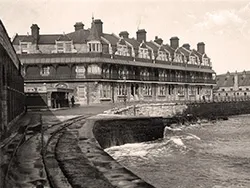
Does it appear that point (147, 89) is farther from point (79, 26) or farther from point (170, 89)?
point (79, 26)

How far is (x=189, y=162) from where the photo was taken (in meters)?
16.5

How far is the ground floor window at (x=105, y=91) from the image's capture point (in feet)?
146

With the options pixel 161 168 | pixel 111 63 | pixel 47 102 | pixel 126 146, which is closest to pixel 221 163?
pixel 161 168

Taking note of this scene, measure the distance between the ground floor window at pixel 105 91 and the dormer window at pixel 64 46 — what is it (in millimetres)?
6572

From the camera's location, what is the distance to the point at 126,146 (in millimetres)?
20281

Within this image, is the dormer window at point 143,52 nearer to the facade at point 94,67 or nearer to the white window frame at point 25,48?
the facade at point 94,67

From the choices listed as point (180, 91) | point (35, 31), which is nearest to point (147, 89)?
point (180, 91)

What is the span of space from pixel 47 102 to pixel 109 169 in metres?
27.4

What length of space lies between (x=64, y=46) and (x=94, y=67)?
519 centimetres

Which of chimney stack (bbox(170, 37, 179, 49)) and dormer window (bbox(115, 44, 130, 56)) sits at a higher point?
chimney stack (bbox(170, 37, 179, 49))

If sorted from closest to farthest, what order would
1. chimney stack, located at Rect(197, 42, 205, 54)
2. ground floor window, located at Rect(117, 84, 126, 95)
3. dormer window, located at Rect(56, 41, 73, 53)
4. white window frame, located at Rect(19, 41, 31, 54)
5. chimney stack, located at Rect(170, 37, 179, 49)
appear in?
dormer window, located at Rect(56, 41, 73, 53) < white window frame, located at Rect(19, 41, 31, 54) < ground floor window, located at Rect(117, 84, 126, 95) < chimney stack, located at Rect(170, 37, 179, 49) < chimney stack, located at Rect(197, 42, 205, 54)

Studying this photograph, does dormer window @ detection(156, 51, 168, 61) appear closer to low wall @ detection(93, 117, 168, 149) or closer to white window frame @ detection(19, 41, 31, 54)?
white window frame @ detection(19, 41, 31, 54)

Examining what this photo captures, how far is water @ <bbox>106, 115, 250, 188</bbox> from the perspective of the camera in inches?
509

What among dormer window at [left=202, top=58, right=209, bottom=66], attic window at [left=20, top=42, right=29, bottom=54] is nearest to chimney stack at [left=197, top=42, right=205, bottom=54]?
dormer window at [left=202, top=58, right=209, bottom=66]
